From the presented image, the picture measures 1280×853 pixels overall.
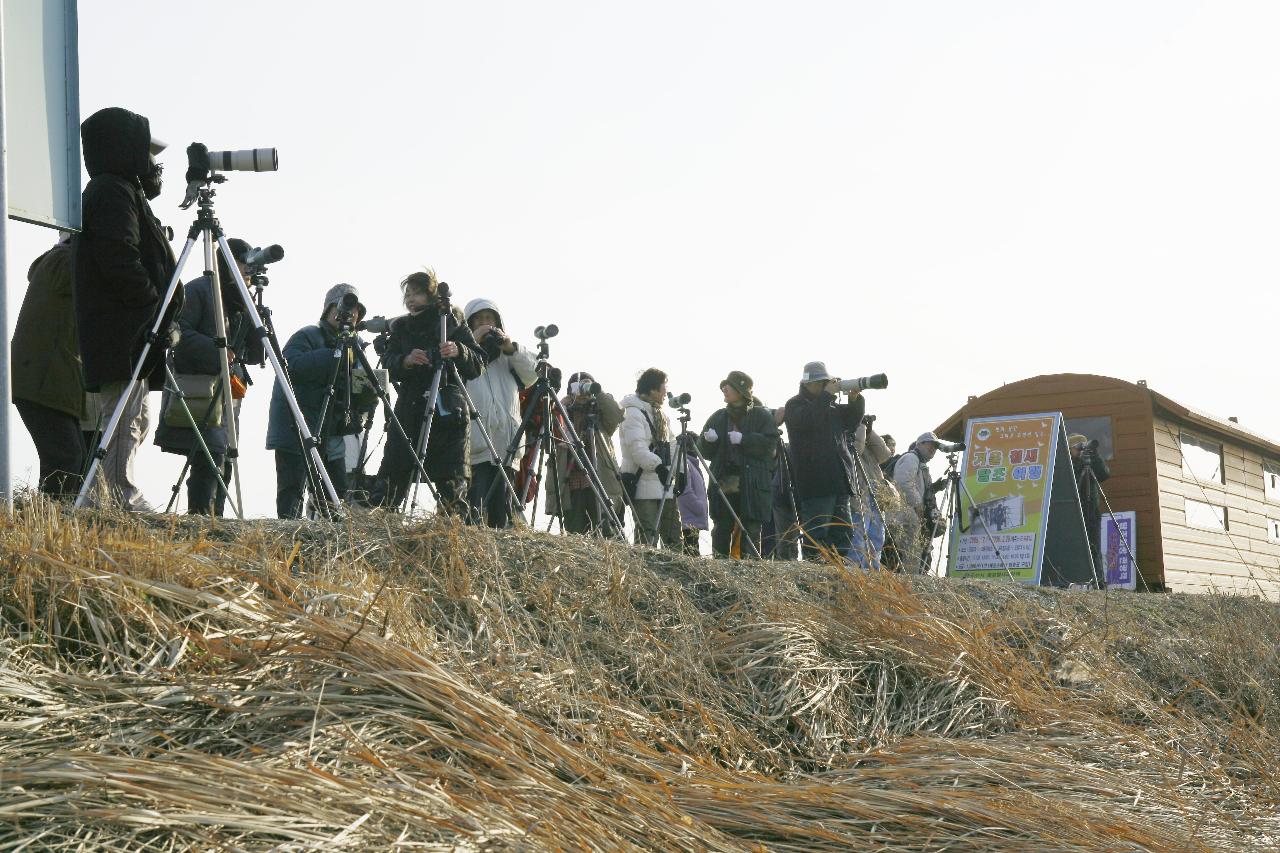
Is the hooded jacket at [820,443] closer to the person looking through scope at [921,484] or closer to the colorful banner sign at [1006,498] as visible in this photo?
the person looking through scope at [921,484]

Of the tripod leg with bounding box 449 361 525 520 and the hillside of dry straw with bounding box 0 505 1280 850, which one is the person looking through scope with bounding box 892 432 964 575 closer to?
the tripod leg with bounding box 449 361 525 520

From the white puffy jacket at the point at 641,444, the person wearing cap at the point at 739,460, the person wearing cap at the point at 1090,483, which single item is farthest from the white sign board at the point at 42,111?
the person wearing cap at the point at 1090,483

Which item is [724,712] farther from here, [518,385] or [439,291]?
[518,385]

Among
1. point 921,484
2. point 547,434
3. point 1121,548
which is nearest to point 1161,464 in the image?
point 1121,548

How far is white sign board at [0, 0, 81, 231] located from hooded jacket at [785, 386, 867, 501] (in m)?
5.73

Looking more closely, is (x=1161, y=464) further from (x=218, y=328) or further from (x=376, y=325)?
(x=218, y=328)

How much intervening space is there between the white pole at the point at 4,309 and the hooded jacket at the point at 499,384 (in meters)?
3.44

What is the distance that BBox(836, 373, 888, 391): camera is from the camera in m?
9.51

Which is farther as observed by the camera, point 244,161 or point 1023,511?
point 1023,511

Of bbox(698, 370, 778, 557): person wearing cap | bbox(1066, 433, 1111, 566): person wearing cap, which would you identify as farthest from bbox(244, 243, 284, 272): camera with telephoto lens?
bbox(1066, 433, 1111, 566): person wearing cap

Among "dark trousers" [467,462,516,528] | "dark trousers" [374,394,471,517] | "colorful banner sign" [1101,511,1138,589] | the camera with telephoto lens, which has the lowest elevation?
"colorful banner sign" [1101,511,1138,589]

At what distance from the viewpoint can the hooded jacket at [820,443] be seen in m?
9.36

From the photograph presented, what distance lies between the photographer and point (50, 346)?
5156mm

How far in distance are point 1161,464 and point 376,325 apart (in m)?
11.8
